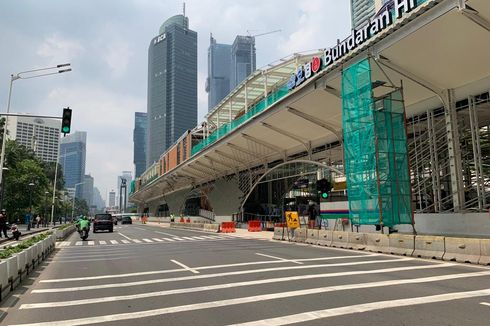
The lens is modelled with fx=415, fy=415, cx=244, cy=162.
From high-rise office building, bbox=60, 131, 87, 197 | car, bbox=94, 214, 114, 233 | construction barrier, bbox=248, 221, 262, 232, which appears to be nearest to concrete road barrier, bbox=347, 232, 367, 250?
construction barrier, bbox=248, 221, 262, 232

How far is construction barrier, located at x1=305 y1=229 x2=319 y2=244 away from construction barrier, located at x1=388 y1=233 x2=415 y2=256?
545 cm

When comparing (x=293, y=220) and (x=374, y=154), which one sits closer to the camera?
(x=374, y=154)

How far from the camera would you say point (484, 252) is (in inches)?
490

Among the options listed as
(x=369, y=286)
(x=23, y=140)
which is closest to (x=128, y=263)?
(x=369, y=286)

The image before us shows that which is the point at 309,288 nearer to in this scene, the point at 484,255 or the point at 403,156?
the point at 484,255

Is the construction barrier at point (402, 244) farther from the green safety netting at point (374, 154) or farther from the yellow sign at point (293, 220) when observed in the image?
the yellow sign at point (293, 220)

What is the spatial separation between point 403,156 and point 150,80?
190m

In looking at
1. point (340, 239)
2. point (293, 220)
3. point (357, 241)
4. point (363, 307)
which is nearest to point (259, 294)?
point (363, 307)

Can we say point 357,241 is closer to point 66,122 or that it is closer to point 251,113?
point 66,122

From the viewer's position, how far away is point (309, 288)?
8586mm

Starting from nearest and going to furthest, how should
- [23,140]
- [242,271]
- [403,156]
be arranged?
[242,271] < [403,156] < [23,140]

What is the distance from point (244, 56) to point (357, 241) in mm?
162139

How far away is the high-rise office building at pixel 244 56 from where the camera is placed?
166 metres

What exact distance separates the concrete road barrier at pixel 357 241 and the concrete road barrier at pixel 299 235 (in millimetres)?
3984
